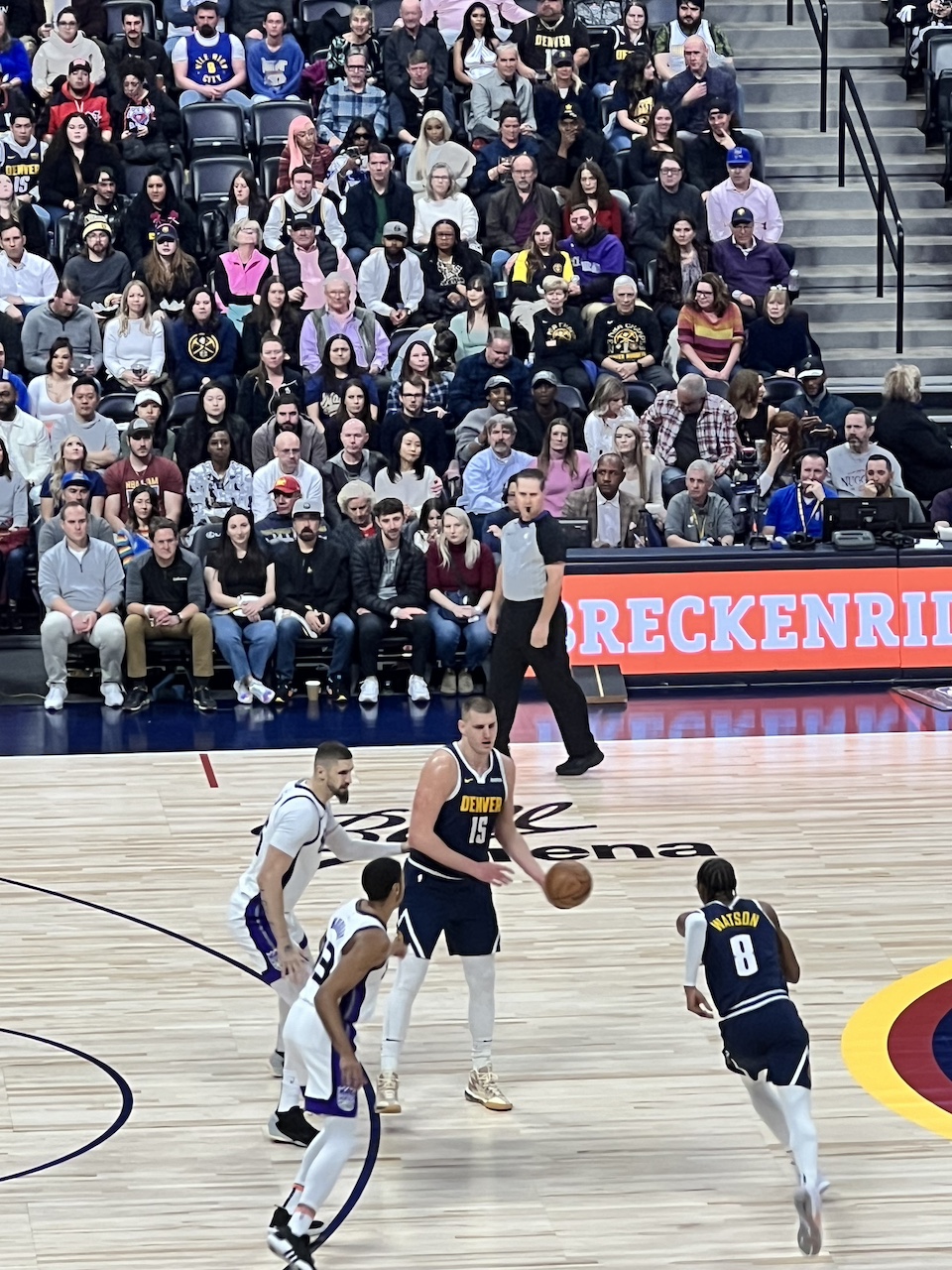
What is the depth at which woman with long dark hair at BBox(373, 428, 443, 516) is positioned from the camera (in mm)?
16219

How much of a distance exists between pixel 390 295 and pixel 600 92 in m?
3.58

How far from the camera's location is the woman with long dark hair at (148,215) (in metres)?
18.1

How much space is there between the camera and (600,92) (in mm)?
20125

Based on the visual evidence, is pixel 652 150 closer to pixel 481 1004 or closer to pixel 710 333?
pixel 710 333

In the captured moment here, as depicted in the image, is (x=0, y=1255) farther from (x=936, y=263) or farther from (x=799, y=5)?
(x=799, y=5)

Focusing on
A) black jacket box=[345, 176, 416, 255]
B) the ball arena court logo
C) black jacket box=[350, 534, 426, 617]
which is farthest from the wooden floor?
black jacket box=[345, 176, 416, 255]

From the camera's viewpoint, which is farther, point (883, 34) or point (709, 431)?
point (883, 34)

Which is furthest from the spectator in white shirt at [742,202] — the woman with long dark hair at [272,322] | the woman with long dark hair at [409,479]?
the woman with long dark hair at [409,479]

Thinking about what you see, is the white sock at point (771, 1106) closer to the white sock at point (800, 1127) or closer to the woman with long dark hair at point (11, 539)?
the white sock at point (800, 1127)

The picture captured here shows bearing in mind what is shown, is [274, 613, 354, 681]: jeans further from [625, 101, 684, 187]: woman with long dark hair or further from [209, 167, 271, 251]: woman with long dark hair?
[625, 101, 684, 187]: woman with long dark hair

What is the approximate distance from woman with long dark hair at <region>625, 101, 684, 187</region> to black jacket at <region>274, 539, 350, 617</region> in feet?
18.8

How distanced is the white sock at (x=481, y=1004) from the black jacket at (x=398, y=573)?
7.39 metres

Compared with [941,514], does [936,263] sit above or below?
above

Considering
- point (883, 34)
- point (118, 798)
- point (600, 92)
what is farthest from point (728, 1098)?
point (883, 34)
